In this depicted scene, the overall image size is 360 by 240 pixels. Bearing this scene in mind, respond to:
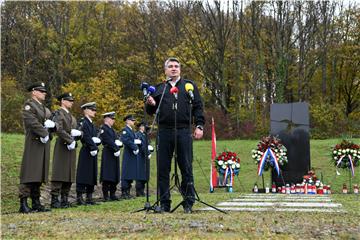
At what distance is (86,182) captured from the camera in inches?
353

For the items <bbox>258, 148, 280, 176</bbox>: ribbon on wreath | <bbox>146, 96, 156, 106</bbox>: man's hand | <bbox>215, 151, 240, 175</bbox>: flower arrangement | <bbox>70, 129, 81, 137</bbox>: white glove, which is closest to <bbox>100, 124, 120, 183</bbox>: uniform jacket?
<bbox>70, 129, 81, 137</bbox>: white glove

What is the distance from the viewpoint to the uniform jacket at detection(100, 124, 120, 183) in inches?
390

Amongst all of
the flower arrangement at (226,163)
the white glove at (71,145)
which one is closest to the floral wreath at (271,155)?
the flower arrangement at (226,163)

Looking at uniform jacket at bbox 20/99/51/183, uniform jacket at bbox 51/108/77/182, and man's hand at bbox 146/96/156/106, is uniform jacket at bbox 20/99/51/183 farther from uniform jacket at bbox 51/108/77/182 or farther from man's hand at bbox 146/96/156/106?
man's hand at bbox 146/96/156/106

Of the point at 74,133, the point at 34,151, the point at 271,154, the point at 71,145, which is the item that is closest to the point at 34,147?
the point at 34,151

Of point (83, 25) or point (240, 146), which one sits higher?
point (83, 25)

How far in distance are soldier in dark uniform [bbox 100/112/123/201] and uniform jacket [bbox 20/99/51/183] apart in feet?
8.24

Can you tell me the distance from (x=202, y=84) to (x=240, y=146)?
11.9 metres

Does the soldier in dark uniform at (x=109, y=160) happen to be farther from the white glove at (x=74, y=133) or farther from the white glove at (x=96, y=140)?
the white glove at (x=74, y=133)

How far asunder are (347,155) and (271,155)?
1.93m

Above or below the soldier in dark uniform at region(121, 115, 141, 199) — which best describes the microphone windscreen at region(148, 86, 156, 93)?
above

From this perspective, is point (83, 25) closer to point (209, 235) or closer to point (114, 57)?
point (114, 57)

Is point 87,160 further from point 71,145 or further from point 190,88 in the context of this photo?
point 190,88

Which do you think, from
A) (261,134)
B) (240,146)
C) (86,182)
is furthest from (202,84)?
(86,182)
